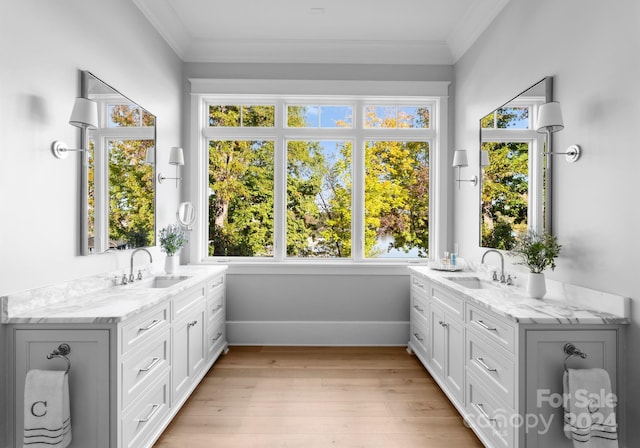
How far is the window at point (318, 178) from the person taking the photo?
4004mm

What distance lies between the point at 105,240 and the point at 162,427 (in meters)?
1.23

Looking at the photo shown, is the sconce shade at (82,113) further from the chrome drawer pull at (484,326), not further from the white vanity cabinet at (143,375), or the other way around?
the chrome drawer pull at (484,326)

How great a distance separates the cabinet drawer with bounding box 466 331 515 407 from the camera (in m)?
1.83

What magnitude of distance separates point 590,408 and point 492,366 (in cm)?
46

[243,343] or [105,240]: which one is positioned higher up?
[105,240]

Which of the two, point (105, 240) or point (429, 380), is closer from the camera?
point (105, 240)

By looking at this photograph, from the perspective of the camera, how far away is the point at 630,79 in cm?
174

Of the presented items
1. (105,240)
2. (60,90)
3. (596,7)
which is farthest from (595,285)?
(60,90)

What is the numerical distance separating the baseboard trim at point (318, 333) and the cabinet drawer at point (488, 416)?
1.55 m

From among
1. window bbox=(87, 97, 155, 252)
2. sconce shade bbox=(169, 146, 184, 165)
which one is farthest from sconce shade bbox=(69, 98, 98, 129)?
sconce shade bbox=(169, 146, 184, 165)

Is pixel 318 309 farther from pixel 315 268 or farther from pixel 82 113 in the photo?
pixel 82 113

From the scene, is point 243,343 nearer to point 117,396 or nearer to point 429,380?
point 429,380

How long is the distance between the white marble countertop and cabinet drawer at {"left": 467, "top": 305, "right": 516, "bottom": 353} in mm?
1868

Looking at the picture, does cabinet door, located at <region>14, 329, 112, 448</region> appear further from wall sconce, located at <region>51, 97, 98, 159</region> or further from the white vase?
the white vase
